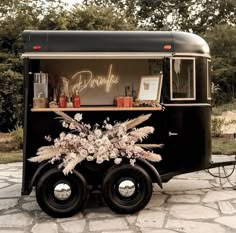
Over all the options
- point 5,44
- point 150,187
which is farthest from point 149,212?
point 5,44

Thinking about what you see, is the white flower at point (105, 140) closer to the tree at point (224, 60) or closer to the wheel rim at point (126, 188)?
the wheel rim at point (126, 188)

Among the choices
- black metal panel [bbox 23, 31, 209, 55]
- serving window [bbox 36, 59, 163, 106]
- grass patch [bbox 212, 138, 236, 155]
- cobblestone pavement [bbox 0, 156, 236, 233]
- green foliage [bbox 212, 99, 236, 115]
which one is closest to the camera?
cobblestone pavement [bbox 0, 156, 236, 233]

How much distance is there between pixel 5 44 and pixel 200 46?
7958 millimetres

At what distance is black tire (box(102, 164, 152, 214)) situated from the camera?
485 centimetres

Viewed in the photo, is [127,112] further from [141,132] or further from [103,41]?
[103,41]

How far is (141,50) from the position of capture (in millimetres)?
4996

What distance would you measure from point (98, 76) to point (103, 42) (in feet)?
2.48

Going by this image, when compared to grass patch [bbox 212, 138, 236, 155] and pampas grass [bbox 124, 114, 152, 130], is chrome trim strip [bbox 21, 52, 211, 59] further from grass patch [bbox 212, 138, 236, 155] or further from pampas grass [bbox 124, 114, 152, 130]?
grass patch [bbox 212, 138, 236, 155]

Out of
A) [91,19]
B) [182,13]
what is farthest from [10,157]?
[182,13]

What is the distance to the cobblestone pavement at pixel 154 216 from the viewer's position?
14.6 ft

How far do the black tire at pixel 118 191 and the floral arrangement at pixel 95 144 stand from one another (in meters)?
0.11

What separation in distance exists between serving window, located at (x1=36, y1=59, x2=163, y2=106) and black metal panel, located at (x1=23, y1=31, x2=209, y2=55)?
0.41 m

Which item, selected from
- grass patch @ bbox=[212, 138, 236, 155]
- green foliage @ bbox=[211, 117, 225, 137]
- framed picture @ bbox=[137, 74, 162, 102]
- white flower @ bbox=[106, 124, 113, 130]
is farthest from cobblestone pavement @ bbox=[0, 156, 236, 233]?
green foliage @ bbox=[211, 117, 225, 137]

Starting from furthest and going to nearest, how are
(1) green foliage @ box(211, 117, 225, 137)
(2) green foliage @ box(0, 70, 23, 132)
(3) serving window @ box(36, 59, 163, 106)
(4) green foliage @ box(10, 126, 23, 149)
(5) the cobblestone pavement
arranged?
(1) green foliage @ box(211, 117, 225, 137)
(2) green foliage @ box(0, 70, 23, 132)
(4) green foliage @ box(10, 126, 23, 149)
(3) serving window @ box(36, 59, 163, 106)
(5) the cobblestone pavement
